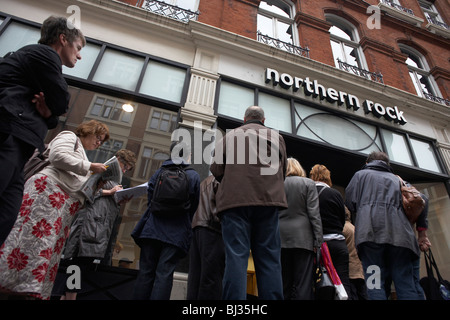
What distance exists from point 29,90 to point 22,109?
0.17m

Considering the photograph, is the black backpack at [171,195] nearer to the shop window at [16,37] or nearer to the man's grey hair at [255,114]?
the man's grey hair at [255,114]

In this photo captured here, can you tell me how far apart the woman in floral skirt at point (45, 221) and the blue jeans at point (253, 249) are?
4.66ft

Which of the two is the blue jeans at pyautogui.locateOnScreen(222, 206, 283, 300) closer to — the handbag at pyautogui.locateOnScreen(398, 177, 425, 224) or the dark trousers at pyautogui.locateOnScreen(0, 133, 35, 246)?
the dark trousers at pyautogui.locateOnScreen(0, 133, 35, 246)

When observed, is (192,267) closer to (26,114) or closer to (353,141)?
(26,114)

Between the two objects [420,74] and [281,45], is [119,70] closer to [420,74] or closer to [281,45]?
[281,45]

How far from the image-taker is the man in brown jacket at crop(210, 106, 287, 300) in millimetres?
1944

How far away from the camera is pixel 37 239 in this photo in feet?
6.89

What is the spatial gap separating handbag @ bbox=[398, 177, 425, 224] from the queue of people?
0.07 meters

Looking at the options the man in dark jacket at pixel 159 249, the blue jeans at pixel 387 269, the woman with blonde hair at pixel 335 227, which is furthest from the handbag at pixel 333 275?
the man in dark jacket at pixel 159 249

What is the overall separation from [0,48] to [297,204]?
6.44 meters

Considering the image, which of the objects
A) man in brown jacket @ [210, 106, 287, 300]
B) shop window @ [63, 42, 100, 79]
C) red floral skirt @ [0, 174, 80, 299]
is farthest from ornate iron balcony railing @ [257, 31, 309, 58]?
red floral skirt @ [0, 174, 80, 299]

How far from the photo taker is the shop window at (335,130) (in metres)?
6.39

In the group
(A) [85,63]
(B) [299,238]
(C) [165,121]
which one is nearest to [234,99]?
(C) [165,121]

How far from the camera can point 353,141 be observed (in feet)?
→ 22.0
